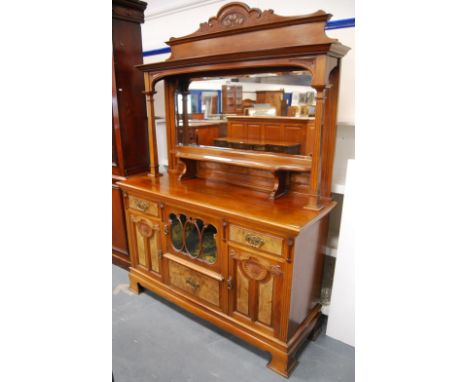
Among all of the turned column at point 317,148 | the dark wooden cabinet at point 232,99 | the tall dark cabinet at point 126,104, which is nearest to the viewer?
the turned column at point 317,148

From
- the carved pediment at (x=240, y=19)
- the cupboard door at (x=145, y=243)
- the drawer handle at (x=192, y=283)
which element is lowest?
the drawer handle at (x=192, y=283)

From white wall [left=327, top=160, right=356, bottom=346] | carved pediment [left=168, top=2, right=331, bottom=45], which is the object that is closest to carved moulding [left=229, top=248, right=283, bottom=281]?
white wall [left=327, top=160, right=356, bottom=346]

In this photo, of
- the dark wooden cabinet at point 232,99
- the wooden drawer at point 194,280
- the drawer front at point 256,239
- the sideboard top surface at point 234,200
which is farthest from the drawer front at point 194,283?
the dark wooden cabinet at point 232,99

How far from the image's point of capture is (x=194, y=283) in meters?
2.04

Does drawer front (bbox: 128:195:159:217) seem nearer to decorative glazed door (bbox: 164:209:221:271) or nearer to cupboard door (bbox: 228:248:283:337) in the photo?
decorative glazed door (bbox: 164:209:221:271)

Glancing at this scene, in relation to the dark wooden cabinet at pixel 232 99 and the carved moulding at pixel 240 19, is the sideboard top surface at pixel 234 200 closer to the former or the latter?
the dark wooden cabinet at pixel 232 99

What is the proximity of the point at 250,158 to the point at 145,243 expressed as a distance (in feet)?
3.49

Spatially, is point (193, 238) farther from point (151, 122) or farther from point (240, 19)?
point (240, 19)

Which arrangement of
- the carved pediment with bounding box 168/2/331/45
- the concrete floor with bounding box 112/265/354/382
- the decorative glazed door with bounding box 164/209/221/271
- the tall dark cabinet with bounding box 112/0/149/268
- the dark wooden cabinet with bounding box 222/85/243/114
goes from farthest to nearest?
the tall dark cabinet with bounding box 112/0/149/268 → the dark wooden cabinet with bounding box 222/85/243/114 → the decorative glazed door with bounding box 164/209/221/271 → the concrete floor with bounding box 112/265/354/382 → the carved pediment with bounding box 168/2/331/45

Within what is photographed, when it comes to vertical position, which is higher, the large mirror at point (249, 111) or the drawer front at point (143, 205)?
the large mirror at point (249, 111)

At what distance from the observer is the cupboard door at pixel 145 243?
86.7 inches

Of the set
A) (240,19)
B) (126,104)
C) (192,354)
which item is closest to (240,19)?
(240,19)

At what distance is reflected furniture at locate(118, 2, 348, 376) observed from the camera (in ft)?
5.16

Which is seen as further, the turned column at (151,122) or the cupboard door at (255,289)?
the turned column at (151,122)
